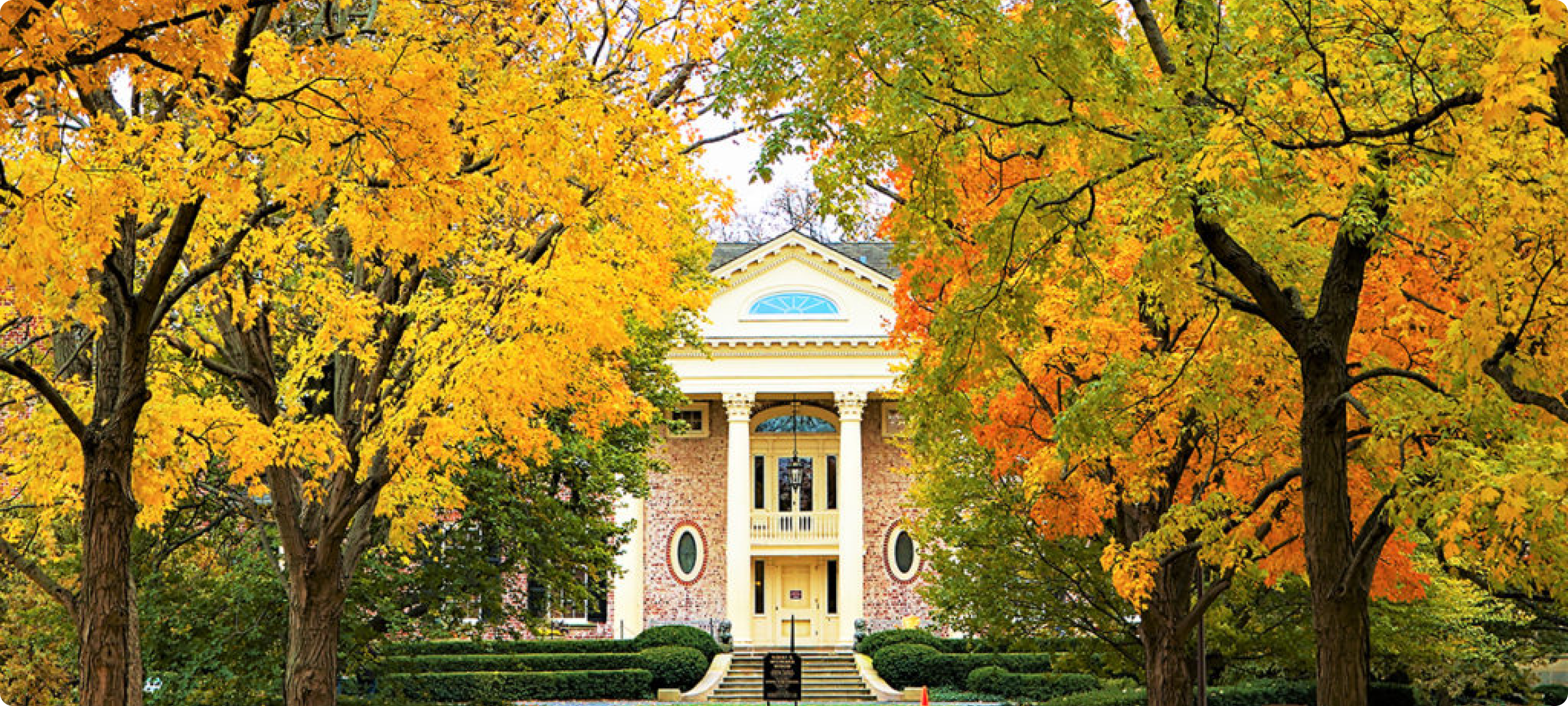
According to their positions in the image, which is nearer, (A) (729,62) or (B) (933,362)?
(A) (729,62)

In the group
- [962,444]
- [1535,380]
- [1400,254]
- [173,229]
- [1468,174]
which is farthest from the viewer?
[962,444]

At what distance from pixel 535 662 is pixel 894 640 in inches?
359

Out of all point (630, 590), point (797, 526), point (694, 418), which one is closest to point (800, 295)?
point (694, 418)

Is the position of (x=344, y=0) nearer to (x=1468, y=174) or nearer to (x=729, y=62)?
(x=729, y=62)

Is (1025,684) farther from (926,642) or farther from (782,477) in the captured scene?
(782,477)

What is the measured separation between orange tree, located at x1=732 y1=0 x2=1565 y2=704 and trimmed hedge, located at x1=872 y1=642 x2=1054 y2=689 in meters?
25.0

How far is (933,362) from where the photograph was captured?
12.5 meters

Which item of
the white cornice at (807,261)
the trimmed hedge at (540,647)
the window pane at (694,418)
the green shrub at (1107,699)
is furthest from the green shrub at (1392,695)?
the window pane at (694,418)

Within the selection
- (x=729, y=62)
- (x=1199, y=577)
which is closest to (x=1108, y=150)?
(x=729, y=62)

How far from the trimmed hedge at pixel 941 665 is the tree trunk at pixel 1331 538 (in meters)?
26.2

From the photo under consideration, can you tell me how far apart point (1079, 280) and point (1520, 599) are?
13474mm

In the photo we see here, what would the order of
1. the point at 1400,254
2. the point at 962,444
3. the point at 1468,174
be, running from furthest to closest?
the point at 962,444 < the point at 1400,254 < the point at 1468,174

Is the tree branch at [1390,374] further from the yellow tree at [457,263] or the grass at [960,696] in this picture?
the grass at [960,696]

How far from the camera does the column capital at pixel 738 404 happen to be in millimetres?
40531
